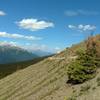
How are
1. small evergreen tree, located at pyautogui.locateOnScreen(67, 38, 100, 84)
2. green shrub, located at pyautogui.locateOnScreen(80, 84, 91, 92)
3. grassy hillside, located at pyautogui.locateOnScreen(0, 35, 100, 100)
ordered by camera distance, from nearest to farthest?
grassy hillside, located at pyautogui.locateOnScreen(0, 35, 100, 100) < green shrub, located at pyautogui.locateOnScreen(80, 84, 91, 92) < small evergreen tree, located at pyautogui.locateOnScreen(67, 38, 100, 84)

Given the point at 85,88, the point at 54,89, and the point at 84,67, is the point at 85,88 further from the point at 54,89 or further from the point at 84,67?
the point at 54,89

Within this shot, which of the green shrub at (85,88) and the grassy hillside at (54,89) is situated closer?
the grassy hillside at (54,89)

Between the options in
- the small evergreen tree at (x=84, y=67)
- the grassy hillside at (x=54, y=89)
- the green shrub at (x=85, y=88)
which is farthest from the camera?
the small evergreen tree at (x=84, y=67)

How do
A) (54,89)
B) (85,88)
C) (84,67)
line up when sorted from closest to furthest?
(85,88) < (84,67) < (54,89)

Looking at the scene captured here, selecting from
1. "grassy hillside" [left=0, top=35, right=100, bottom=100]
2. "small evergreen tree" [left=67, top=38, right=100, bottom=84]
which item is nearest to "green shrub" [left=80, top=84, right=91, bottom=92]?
"grassy hillside" [left=0, top=35, right=100, bottom=100]

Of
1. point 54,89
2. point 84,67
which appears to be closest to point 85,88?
point 84,67

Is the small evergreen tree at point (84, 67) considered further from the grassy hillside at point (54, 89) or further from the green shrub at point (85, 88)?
the green shrub at point (85, 88)

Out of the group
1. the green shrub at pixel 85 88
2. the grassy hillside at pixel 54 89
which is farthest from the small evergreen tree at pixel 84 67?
the green shrub at pixel 85 88

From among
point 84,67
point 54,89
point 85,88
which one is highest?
point 84,67

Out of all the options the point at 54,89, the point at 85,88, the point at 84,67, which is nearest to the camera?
the point at 85,88

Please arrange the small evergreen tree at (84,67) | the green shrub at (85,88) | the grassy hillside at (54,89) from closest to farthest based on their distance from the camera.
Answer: the grassy hillside at (54,89) → the green shrub at (85,88) → the small evergreen tree at (84,67)

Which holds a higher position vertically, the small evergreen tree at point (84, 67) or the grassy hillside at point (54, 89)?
the small evergreen tree at point (84, 67)

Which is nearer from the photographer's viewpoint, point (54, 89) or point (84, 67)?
point (84, 67)

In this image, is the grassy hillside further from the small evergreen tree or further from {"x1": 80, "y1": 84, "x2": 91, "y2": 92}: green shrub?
the small evergreen tree
